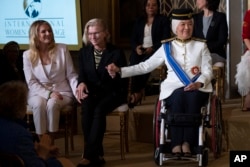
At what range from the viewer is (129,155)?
4492 millimetres

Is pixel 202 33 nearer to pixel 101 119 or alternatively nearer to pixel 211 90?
pixel 211 90

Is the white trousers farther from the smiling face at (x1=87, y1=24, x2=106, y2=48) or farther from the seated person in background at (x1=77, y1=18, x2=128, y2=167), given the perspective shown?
the smiling face at (x1=87, y1=24, x2=106, y2=48)

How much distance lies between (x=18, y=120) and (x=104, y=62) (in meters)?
1.77

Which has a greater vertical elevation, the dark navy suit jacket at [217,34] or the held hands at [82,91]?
the dark navy suit jacket at [217,34]

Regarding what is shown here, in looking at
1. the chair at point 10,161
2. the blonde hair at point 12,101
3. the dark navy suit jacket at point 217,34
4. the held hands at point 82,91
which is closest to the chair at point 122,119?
the held hands at point 82,91

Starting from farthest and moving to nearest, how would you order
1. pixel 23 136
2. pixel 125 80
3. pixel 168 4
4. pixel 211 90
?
pixel 168 4 < pixel 125 80 < pixel 211 90 < pixel 23 136

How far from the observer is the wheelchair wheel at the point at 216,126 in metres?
3.93

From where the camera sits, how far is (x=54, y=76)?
4355 millimetres

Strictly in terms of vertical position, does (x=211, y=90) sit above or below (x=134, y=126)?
above

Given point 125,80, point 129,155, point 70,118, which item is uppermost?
point 125,80

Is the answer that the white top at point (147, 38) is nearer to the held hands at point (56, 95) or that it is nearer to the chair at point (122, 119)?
the chair at point (122, 119)

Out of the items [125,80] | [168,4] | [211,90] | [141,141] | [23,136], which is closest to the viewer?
[23,136]

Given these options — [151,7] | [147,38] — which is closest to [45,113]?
[147,38]

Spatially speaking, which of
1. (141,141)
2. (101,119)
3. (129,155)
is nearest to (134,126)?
(141,141)
